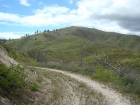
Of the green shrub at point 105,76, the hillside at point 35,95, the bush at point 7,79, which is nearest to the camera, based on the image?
the bush at point 7,79

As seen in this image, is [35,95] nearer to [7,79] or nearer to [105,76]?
[7,79]

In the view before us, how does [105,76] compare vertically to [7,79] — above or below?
below

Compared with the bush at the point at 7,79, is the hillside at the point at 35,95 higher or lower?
lower

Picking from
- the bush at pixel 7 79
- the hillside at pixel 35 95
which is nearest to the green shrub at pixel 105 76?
the hillside at pixel 35 95

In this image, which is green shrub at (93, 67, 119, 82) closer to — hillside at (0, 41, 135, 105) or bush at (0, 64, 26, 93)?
hillside at (0, 41, 135, 105)

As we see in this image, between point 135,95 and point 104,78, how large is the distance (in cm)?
508

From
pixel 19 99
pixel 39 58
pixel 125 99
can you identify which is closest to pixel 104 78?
pixel 125 99

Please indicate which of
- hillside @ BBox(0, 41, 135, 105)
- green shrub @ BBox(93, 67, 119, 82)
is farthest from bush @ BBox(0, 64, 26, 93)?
green shrub @ BBox(93, 67, 119, 82)

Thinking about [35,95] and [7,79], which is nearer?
[7,79]

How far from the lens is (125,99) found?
11.0 meters

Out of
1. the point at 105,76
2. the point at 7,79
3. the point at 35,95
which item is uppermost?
the point at 7,79

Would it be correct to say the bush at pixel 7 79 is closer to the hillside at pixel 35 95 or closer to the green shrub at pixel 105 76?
the hillside at pixel 35 95

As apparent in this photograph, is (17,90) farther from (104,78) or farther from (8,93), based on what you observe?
(104,78)

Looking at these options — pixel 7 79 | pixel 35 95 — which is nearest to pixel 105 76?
pixel 35 95
